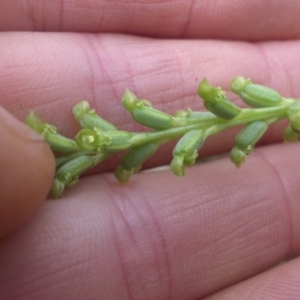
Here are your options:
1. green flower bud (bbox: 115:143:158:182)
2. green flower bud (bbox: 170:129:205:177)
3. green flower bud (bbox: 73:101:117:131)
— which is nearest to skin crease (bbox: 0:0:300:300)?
green flower bud (bbox: 73:101:117:131)

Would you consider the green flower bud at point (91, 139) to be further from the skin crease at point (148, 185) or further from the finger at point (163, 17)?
the finger at point (163, 17)

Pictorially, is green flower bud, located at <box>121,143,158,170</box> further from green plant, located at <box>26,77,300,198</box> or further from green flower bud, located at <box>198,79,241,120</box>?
green flower bud, located at <box>198,79,241,120</box>

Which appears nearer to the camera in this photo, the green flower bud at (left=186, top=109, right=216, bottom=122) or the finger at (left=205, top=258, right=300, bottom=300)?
the green flower bud at (left=186, top=109, right=216, bottom=122)

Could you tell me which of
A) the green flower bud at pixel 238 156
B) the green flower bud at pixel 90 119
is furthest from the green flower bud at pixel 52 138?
the green flower bud at pixel 238 156

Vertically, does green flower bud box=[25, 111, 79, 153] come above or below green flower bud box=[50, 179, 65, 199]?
above

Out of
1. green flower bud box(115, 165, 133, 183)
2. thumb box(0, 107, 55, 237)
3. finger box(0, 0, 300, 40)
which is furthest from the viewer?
finger box(0, 0, 300, 40)

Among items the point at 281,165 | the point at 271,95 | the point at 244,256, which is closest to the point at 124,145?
the point at 271,95

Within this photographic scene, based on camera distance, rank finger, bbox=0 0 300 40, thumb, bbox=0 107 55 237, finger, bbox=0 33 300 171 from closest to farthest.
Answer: thumb, bbox=0 107 55 237
finger, bbox=0 33 300 171
finger, bbox=0 0 300 40
